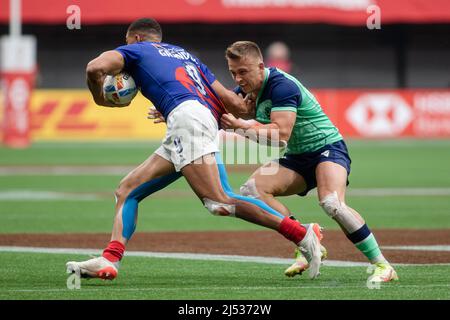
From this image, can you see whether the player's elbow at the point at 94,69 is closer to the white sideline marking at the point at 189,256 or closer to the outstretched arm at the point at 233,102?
the outstretched arm at the point at 233,102

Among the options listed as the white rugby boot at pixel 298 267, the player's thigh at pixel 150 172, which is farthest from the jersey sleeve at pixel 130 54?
the white rugby boot at pixel 298 267

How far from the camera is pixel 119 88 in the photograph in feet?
29.5

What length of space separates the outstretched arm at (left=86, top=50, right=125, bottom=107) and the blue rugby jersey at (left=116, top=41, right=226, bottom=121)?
123 millimetres

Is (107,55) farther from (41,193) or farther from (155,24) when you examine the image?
(41,193)

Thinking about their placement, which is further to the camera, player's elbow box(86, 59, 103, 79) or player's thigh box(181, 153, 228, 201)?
player's thigh box(181, 153, 228, 201)

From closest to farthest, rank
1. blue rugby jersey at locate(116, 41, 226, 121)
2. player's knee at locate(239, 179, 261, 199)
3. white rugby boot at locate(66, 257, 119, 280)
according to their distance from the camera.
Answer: white rugby boot at locate(66, 257, 119, 280) < blue rugby jersey at locate(116, 41, 226, 121) < player's knee at locate(239, 179, 261, 199)

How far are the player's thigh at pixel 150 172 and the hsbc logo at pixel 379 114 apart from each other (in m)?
26.1

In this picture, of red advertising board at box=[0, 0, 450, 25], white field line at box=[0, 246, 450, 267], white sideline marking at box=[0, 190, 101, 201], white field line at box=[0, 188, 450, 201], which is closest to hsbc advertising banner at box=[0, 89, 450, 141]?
red advertising board at box=[0, 0, 450, 25]

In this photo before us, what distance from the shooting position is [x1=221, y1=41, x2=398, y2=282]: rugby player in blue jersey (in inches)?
354

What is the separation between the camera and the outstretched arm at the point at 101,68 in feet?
27.9

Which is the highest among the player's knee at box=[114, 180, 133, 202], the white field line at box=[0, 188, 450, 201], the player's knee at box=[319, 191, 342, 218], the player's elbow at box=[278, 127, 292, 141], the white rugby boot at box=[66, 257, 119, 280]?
the player's elbow at box=[278, 127, 292, 141]

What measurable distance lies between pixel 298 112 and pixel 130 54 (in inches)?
63.1

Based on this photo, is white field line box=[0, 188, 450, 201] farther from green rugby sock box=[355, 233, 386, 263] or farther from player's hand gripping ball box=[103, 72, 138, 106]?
green rugby sock box=[355, 233, 386, 263]
